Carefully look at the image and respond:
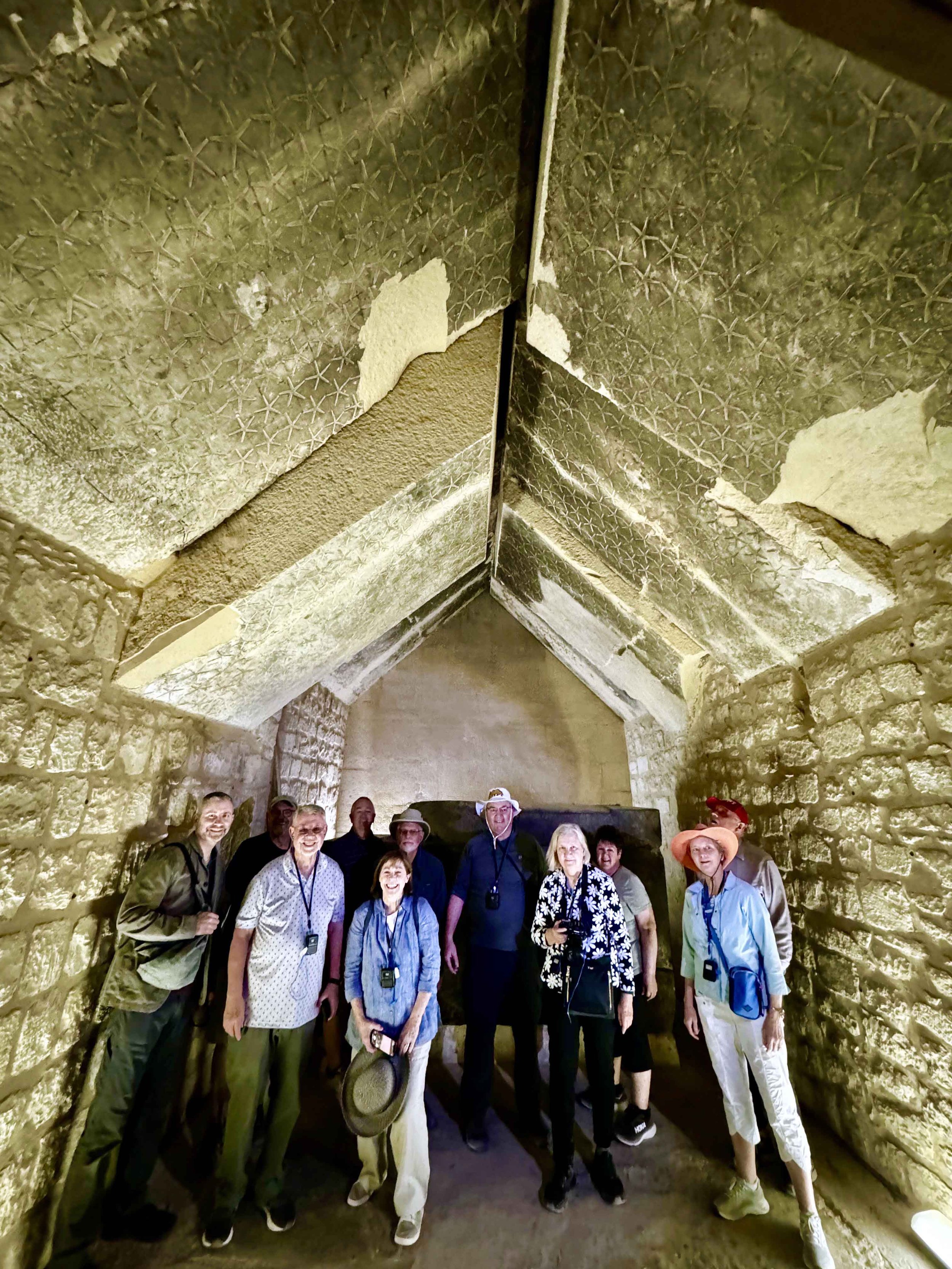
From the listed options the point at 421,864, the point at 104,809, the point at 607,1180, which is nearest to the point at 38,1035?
the point at 104,809

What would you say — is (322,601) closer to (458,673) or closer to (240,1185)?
(240,1185)

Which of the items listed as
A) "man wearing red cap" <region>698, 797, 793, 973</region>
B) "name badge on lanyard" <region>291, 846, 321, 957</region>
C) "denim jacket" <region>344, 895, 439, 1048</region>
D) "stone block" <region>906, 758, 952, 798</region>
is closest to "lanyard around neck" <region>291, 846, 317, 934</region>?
"name badge on lanyard" <region>291, 846, 321, 957</region>

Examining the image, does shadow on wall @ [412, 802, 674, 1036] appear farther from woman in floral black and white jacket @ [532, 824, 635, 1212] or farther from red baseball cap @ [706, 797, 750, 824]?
woman in floral black and white jacket @ [532, 824, 635, 1212]

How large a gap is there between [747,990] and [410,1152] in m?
1.36

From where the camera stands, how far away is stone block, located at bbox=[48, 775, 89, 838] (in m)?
1.67

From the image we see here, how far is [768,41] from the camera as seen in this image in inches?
46.3

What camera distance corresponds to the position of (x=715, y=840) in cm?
224

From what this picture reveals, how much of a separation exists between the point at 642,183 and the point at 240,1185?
3.53 meters

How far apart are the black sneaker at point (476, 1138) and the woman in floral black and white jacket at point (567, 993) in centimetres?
32

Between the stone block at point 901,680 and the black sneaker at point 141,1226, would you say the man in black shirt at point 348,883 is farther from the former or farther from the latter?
the stone block at point 901,680

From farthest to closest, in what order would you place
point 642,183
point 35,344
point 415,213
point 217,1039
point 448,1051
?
point 448,1051 < point 217,1039 < point 415,213 < point 642,183 < point 35,344

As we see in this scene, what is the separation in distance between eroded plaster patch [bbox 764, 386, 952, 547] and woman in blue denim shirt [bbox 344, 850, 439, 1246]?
6.99ft

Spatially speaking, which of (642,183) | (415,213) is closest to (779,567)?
(642,183)

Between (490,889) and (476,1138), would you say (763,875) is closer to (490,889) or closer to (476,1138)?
(490,889)
